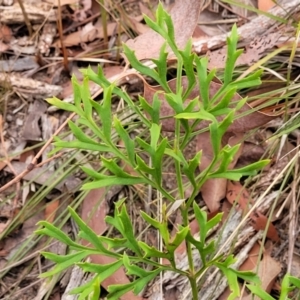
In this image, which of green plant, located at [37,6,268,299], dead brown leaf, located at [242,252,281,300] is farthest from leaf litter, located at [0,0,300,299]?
green plant, located at [37,6,268,299]

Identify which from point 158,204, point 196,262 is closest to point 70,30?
point 158,204

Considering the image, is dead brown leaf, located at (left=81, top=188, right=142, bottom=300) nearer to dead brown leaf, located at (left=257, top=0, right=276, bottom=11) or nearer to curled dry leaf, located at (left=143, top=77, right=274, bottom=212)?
curled dry leaf, located at (left=143, top=77, right=274, bottom=212)

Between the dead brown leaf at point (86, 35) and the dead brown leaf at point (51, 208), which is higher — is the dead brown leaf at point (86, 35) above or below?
above

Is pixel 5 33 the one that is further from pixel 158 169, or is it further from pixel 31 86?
pixel 158 169

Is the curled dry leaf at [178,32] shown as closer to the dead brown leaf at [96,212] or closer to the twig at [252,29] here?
the twig at [252,29]

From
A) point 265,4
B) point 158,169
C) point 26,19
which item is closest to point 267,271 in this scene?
point 158,169

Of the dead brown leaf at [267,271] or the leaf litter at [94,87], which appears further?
the leaf litter at [94,87]

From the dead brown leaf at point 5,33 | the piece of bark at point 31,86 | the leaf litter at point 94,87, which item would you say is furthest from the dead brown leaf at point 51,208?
the dead brown leaf at point 5,33

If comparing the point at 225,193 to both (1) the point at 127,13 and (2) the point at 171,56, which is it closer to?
(2) the point at 171,56

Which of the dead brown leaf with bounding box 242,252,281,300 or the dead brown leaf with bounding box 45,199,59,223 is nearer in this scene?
the dead brown leaf with bounding box 242,252,281,300
